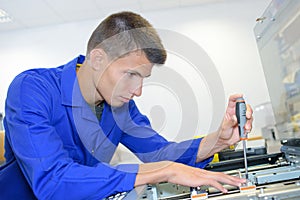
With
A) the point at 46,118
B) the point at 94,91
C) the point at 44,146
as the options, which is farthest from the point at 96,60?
the point at 44,146

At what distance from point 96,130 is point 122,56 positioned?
31 centimetres

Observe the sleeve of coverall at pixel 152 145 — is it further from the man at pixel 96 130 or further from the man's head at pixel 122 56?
the man's head at pixel 122 56

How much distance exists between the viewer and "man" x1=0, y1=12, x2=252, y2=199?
0.80 metres

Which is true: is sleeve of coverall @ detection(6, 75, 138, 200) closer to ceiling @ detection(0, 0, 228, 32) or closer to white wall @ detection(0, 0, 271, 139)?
white wall @ detection(0, 0, 271, 139)

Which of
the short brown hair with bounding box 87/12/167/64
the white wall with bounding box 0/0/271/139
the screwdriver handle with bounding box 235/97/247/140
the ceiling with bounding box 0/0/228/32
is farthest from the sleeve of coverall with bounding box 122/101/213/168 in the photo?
the ceiling with bounding box 0/0/228/32

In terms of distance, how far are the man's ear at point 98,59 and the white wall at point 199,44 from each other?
2.39 m

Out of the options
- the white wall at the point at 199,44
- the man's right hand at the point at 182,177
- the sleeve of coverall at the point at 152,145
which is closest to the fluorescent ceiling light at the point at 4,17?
the white wall at the point at 199,44

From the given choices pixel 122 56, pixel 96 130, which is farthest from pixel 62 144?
pixel 122 56

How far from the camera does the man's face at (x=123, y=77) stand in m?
1.02

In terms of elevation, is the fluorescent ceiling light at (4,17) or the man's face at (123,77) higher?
the fluorescent ceiling light at (4,17)

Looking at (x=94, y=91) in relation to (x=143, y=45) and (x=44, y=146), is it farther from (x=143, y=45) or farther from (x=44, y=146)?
(x=44, y=146)

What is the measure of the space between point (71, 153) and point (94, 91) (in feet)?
0.83

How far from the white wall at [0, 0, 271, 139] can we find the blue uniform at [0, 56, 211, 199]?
2.25 meters

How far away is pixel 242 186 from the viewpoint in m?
0.79
